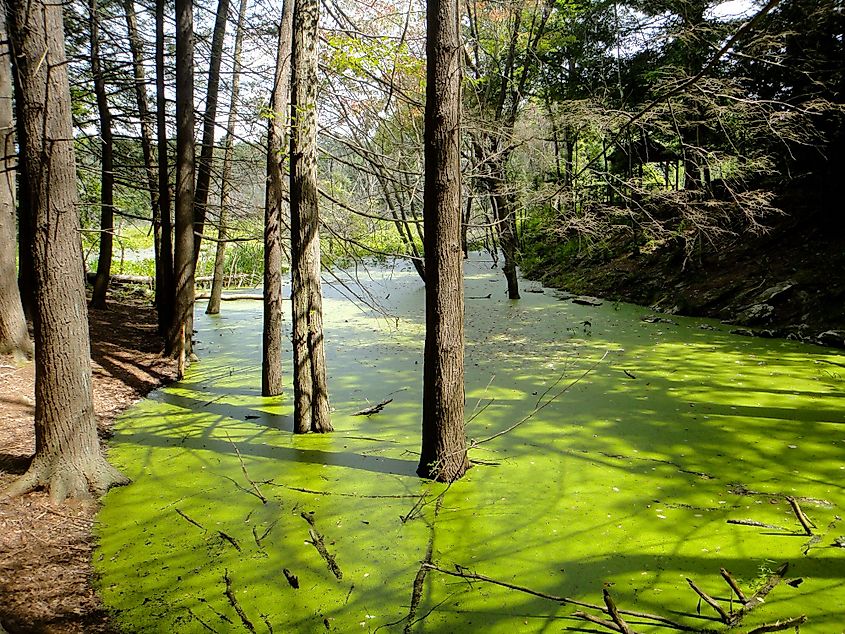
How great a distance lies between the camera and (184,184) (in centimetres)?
707

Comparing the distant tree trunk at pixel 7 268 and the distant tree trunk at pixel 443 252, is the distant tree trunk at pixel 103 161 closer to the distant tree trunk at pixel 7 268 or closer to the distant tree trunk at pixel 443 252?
the distant tree trunk at pixel 7 268

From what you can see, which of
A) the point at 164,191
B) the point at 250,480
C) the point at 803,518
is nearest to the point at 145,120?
the point at 164,191

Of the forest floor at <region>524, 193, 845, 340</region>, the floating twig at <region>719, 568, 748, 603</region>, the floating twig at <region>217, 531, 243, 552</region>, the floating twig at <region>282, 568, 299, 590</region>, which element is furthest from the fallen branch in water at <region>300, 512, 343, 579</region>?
the forest floor at <region>524, 193, 845, 340</region>

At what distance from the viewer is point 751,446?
4.18m

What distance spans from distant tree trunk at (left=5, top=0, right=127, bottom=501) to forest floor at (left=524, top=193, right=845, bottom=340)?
666 cm

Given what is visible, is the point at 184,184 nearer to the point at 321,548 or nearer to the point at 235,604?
the point at 321,548

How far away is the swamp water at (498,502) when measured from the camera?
2.49 m

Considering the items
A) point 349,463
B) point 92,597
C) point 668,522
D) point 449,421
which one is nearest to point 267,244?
point 349,463

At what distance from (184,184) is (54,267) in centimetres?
398

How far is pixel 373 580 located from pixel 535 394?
3341 mm

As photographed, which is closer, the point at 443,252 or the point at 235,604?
the point at 235,604

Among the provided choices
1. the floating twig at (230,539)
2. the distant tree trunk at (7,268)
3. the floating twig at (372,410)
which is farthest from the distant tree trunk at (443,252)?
the distant tree trunk at (7,268)

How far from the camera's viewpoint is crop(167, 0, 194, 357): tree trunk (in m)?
6.93

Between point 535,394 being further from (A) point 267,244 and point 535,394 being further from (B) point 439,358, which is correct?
(A) point 267,244
